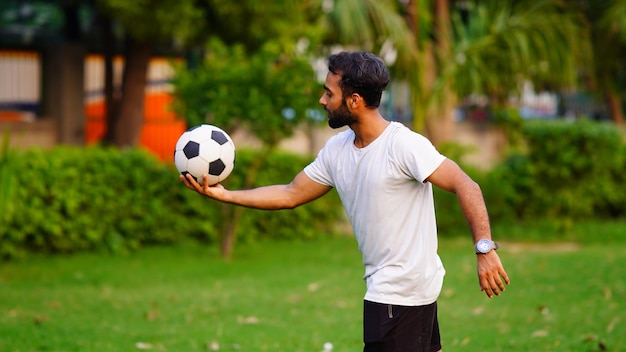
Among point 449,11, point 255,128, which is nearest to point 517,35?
point 449,11

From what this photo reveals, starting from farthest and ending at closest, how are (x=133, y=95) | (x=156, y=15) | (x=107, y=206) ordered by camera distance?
(x=133, y=95)
(x=156, y=15)
(x=107, y=206)

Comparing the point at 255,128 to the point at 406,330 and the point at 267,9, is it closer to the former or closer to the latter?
the point at 267,9

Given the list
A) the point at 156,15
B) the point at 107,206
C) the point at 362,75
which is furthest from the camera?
the point at 156,15

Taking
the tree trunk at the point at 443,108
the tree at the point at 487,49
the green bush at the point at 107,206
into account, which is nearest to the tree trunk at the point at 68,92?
→ the green bush at the point at 107,206

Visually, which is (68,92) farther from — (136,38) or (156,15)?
(156,15)

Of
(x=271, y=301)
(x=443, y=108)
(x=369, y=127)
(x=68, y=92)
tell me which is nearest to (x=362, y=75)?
(x=369, y=127)

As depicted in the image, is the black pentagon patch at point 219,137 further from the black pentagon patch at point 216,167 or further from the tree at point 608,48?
the tree at point 608,48

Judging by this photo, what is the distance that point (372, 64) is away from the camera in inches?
171

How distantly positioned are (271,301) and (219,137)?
4.01 m

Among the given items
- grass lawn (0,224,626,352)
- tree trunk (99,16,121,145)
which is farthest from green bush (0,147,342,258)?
tree trunk (99,16,121,145)

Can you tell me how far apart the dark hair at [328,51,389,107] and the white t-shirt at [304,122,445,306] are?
176 millimetres

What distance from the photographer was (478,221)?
4113mm

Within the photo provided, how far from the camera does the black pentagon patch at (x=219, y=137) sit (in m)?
4.94

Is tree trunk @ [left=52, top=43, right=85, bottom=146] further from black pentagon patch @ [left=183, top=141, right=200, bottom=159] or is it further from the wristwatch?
the wristwatch
